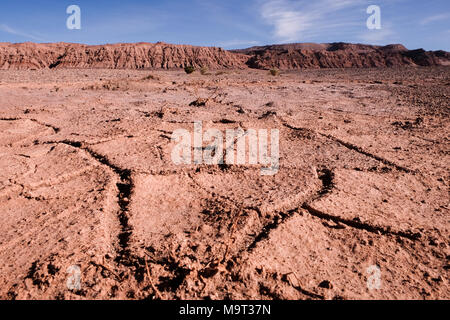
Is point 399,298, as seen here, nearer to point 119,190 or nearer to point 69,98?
point 119,190

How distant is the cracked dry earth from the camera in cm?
124

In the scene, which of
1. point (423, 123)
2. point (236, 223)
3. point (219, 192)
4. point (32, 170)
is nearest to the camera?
point (236, 223)

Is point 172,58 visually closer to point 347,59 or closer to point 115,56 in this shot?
point 115,56

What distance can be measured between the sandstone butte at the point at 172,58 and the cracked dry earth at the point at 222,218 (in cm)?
3431

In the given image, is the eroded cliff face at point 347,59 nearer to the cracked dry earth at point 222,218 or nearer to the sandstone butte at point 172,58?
the sandstone butte at point 172,58

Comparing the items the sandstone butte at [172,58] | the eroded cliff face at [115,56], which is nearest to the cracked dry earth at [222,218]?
the sandstone butte at [172,58]

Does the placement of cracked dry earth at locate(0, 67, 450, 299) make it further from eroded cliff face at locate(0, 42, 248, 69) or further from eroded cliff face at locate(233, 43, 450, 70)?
eroded cliff face at locate(233, 43, 450, 70)

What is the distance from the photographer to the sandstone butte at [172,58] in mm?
33156

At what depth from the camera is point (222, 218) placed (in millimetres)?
1661
